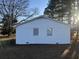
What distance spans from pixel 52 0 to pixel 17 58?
3597 centimetres

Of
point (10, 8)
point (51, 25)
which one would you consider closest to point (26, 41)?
point (51, 25)

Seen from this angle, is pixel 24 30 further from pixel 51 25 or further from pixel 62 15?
pixel 62 15

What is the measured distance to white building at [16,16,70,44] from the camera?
25.7 metres

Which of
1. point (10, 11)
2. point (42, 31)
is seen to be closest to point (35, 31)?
point (42, 31)

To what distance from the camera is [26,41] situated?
25875mm

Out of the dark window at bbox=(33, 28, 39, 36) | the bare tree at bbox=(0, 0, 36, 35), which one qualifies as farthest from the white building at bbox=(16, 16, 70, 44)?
the bare tree at bbox=(0, 0, 36, 35)

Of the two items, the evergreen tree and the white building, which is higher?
the evergreen tree

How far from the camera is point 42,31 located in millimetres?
25719

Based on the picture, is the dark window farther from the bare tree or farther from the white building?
the bare tree

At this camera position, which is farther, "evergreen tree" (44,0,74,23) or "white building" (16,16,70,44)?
"evergreen tree" (44,0,74,23)

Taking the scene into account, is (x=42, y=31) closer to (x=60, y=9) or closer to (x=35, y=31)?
(x=35, y=31)

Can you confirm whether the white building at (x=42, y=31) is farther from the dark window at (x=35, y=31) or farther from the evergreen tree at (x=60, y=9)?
the evergreen tree at (x=60, y=9)

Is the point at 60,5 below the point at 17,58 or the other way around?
the other way around

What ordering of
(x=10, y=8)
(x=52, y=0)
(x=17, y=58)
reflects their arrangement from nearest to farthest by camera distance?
(x=17, y=58), (x=10, y=8), (x=52, y=0)
